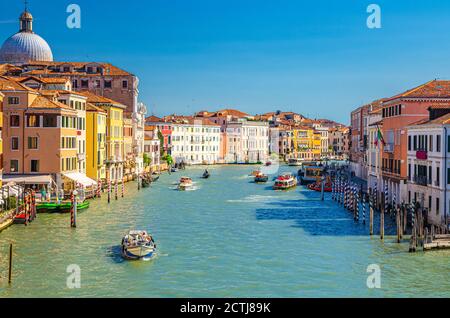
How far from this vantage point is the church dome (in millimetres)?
52406

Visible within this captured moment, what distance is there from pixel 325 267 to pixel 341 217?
9692 mm

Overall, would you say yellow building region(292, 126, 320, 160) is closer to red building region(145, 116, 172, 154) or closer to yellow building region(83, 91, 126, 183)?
red building region(145, 116, 172, 154)

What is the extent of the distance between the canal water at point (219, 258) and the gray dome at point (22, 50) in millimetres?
29273

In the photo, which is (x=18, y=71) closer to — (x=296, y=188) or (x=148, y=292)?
(x=296, y=188)

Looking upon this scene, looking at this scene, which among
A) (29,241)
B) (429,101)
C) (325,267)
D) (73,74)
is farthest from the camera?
(73,74)

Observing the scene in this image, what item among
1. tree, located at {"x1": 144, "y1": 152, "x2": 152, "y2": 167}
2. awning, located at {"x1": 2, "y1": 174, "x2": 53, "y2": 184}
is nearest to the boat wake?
awning, located at {"x1": 2, "y1": 174, "x2": 53, "y2": 184}

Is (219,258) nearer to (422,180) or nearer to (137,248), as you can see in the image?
(137,248)

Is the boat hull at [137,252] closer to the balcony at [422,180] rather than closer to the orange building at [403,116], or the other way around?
the balcony at [422,180]

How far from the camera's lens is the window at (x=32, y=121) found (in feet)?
90.6

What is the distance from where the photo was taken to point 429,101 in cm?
2378

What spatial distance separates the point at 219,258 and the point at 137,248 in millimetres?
1894

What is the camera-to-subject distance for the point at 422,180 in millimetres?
20703

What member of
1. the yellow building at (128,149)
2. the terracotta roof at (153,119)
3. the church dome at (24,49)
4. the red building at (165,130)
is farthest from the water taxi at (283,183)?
the terracotta roof at (153,119)

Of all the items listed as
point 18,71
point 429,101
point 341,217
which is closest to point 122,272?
point 341,217
